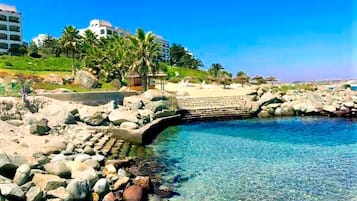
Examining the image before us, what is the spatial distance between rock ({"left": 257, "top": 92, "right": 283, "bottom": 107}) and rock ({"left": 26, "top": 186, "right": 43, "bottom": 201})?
1410 inches

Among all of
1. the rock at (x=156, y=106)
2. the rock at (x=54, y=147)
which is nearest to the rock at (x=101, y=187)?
the rock at (x=54, y=147)

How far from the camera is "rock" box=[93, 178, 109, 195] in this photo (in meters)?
12.9

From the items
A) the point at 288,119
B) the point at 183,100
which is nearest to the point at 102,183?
the point at 288,119

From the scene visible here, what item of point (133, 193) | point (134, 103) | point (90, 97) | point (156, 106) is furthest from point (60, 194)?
point (90, 97)

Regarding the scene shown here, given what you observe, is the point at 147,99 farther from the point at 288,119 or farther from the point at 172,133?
the point at 288,119

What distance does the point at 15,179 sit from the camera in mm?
12031

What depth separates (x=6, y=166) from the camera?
495 inches

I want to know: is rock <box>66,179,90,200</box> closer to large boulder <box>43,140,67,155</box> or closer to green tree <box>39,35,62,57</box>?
large boulder <box>43,140,67,155</box>

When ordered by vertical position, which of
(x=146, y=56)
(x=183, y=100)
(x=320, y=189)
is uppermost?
(x=146, y=56)

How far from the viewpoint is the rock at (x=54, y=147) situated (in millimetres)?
17547

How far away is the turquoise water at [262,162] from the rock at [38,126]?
663 centimetres

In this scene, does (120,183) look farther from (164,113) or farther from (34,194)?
(164,113)

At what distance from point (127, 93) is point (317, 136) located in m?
22.8

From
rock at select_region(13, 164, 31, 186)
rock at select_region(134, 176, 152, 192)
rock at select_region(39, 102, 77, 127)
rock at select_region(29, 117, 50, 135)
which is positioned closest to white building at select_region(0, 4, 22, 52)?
rock at select_region(39, 102, 77, 127)
